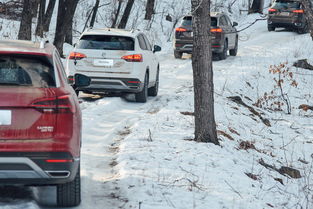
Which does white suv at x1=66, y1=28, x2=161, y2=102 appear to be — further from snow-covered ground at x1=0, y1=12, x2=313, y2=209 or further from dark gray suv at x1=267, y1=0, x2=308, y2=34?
dark gray suv at x1=267, y1=0, x2=308, y2=34

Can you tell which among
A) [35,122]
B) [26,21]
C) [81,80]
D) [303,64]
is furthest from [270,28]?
[35,122]

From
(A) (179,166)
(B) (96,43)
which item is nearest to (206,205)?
(A) (179,166)

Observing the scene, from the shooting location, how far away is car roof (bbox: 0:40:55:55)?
6.10 m

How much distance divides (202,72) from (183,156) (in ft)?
5.19

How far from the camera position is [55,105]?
572 centimetres

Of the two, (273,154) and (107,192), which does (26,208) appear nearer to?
(107,192)

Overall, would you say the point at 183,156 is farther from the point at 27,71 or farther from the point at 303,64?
the point at 303,64

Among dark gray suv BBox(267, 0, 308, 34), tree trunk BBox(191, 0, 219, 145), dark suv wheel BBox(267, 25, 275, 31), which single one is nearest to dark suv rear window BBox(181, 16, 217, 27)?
dark gray suv BBox(267, 0, 308, 34)

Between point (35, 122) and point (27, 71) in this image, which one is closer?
point (35, 122)

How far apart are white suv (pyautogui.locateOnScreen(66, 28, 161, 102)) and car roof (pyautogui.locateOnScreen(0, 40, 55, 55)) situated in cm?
719

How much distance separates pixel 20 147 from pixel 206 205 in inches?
92.8

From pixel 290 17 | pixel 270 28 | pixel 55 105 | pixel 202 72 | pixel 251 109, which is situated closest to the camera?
pixel 55 105

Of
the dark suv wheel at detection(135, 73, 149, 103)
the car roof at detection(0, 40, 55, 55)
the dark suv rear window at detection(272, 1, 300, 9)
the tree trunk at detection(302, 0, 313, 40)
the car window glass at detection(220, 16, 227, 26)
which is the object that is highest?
the tree trunk at detection(302, 0, 313, 40)

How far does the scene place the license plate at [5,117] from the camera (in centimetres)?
557
